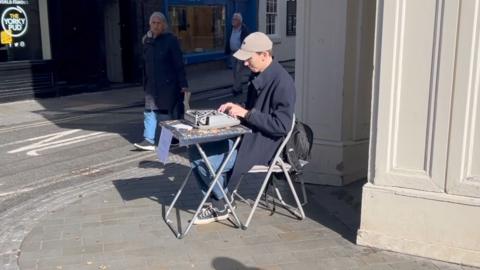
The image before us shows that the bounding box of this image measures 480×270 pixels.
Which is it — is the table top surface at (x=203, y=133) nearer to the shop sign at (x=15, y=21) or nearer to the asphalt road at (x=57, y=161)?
the asphalt road at (x=57, y=161)

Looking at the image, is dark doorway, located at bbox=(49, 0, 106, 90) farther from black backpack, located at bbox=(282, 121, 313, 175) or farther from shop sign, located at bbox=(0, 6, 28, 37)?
black backpack, located at bbox=(282, 121, 313, 175)

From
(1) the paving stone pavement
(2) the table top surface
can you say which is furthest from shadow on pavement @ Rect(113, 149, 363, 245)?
(2) the table top surface

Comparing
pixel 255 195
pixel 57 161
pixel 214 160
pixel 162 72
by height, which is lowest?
pixel 57 161

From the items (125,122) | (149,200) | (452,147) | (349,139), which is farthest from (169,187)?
(125,122)

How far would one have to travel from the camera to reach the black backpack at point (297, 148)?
470cm

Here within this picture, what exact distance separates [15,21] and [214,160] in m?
9.59

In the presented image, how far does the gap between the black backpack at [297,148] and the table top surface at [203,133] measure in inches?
18.7

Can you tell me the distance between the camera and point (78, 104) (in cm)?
1241

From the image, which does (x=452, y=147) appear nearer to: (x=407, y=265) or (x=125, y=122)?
(x=407, y=265)

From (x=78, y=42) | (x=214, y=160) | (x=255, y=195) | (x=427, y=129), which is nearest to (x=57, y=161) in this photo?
(x=255, y=195)

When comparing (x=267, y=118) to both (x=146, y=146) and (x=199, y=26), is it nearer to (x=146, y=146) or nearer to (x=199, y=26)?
(x=146, y=146)

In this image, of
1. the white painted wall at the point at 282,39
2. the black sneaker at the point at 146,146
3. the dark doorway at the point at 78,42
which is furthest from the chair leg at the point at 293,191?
the white painted wall at the point at 282,39

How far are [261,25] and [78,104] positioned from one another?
1178cm

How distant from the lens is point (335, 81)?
5688 mm
